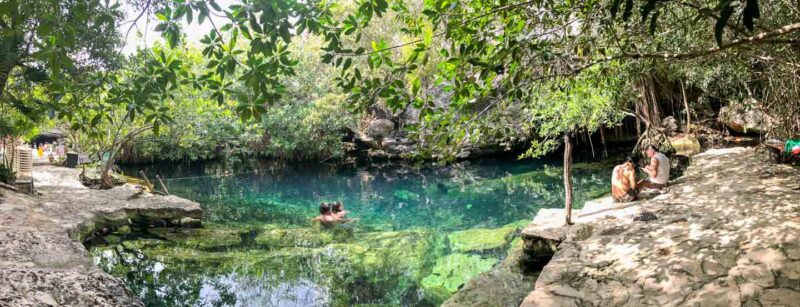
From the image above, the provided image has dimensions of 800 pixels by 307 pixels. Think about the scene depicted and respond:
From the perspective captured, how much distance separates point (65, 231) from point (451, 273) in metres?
5.66

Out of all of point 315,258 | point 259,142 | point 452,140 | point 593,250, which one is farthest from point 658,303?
point 259,142

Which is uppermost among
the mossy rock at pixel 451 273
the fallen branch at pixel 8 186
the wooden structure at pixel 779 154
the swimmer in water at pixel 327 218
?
the wooden structure at pixel 779 154

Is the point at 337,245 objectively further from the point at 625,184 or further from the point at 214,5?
the point at 214,5

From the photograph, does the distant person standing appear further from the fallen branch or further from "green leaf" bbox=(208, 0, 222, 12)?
the fallen branch

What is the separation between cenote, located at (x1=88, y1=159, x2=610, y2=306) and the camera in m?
6.66

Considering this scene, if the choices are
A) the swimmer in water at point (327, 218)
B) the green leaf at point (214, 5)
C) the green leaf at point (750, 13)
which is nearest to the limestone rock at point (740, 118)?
the swimmer in water at point (327, 218)

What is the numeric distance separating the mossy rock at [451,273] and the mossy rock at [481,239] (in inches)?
15.6

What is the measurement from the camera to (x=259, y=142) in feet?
87.1

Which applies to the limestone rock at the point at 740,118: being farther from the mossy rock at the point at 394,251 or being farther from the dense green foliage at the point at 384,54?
the mossy rock at the point at 394,251

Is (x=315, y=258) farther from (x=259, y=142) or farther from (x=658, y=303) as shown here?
(x=259, y=142)

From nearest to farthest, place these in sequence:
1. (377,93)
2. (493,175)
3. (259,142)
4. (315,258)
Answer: (377,93) < (315,258) < (493,175) < (259,142)

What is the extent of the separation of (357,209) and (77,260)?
27.7 feet

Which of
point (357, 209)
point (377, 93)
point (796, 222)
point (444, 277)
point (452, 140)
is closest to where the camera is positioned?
point (377, 93)

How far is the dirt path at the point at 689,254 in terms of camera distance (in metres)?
3.61
